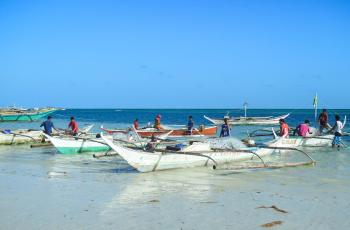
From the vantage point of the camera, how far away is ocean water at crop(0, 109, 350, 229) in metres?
7.71

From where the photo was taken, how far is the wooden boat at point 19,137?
21.7 meters

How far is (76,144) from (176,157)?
6.50 m

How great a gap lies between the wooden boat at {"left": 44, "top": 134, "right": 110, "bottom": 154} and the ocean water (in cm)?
281

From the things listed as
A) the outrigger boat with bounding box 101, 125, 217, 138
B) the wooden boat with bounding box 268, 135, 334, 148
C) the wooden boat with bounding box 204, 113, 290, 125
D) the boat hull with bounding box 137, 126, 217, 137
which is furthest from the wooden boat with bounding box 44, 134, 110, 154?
the wooden boat with bounding box 204, 113, 290, 125

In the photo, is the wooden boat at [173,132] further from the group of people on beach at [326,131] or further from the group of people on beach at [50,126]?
the group of people on beach at [326,131]

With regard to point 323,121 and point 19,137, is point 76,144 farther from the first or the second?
point 323,121

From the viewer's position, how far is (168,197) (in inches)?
380

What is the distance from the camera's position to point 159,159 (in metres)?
12.7

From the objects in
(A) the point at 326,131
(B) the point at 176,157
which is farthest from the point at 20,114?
(B) the point at 176,157

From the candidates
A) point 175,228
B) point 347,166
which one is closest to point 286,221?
point 175,228

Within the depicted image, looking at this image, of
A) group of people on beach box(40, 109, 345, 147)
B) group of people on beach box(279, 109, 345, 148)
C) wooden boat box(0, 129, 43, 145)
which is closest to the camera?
group of people on beach box(40, 109, 345, 147)

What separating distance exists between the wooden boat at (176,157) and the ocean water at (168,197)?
0.28 meters

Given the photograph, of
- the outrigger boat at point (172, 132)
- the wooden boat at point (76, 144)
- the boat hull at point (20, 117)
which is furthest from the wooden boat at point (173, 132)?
the boat hull at point (20, 117)

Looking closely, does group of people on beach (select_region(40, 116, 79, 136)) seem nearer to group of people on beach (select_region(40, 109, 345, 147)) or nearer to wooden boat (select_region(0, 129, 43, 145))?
group of people on beach (select_region(40, 109, 345, 147))
